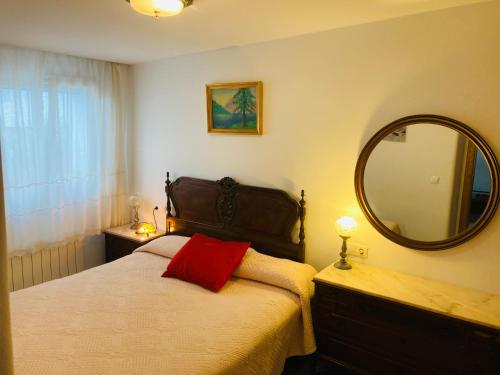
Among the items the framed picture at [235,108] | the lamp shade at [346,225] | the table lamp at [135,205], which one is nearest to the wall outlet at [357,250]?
the lamp shade at [346,225]

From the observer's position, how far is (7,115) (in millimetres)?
2869

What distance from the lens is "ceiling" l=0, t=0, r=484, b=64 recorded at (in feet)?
6.34

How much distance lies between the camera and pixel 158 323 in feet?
6.52

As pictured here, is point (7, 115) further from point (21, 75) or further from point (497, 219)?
point (497, 219)

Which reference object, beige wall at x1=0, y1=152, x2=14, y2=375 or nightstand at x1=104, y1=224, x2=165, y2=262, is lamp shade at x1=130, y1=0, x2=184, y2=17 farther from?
nightstand at x1=104, y1=224, x2=165, y2=262

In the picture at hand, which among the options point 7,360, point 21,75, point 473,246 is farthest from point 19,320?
point 473,246

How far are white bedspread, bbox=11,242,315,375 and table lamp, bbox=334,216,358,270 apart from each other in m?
0.25

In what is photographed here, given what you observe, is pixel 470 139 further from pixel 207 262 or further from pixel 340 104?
pixel 207 262

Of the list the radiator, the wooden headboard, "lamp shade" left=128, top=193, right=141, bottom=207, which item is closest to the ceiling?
the wooden headboard

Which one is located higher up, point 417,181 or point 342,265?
point 417,181

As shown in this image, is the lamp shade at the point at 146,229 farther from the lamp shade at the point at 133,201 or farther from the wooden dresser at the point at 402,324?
the wooden dresser at the point at 402,324

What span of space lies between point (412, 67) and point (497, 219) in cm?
102

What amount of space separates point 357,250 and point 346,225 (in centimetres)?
26

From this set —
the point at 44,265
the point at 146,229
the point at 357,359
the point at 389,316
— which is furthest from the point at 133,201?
the point at 389,316
